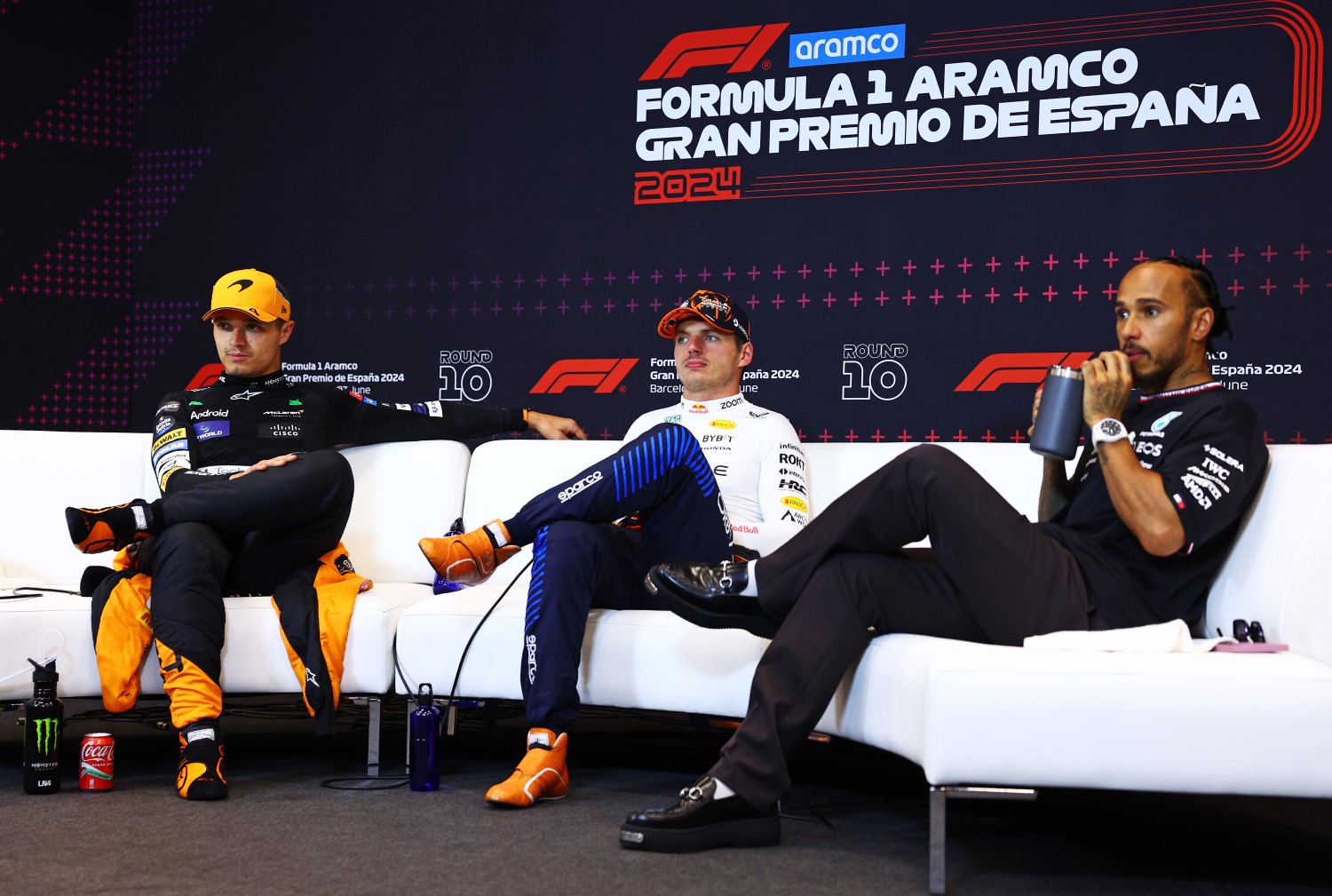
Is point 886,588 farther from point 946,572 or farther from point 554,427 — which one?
point 554,427

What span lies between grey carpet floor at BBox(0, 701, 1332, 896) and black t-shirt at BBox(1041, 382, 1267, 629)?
0.47 metres

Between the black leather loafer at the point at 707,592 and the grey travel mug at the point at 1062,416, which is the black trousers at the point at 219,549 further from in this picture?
the grey travel mug at the point at 1062,416

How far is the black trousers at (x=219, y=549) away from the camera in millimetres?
2840

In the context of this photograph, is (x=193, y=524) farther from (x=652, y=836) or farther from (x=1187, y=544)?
(x=1187, y=544)

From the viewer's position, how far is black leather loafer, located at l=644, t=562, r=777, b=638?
241cm

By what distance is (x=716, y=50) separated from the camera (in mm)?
4535

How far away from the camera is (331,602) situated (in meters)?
3.02

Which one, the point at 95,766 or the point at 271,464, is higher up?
the point at 271,464

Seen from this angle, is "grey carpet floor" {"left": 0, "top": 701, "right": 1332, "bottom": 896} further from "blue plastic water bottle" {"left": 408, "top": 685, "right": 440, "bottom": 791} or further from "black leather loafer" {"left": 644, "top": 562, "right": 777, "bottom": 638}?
"black leather loafer" {"left": 644, "top": 562, "right": 777, "bottom": 638}

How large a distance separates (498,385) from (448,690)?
6.59 ft

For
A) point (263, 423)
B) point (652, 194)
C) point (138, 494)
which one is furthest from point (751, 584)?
point (652, 194)

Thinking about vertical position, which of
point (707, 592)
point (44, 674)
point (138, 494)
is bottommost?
point (44, 674)

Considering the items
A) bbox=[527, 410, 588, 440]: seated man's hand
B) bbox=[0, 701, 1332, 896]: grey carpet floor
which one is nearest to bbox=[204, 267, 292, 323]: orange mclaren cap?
bbox=[527, 410, 588, 440]: seated man's hand

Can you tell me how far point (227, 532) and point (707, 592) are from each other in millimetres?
1305
